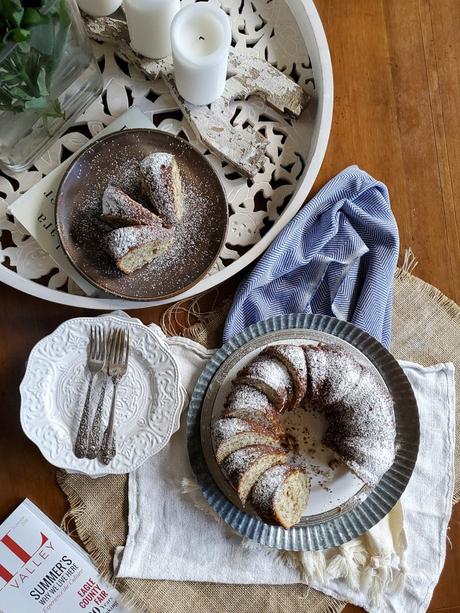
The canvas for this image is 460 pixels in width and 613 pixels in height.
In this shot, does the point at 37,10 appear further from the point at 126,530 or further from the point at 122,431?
the point at 126,530

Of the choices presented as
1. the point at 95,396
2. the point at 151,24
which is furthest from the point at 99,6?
the point at 95,396

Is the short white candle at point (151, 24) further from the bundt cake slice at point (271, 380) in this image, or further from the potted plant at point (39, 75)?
the bundt cake slice at point (271, 380)

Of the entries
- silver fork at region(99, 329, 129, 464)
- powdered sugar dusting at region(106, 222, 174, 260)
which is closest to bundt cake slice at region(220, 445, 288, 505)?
silver fork at region(99, 329, 129, 464)

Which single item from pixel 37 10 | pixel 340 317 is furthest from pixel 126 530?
pixel 37 10

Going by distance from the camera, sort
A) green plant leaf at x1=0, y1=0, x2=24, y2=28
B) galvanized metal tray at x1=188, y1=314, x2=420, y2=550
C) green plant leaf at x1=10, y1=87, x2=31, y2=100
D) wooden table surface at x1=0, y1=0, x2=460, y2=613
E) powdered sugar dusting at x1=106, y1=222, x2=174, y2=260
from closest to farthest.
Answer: green plant leaf at x1=0, y1=0, x2=24, y2=28, green plant leaf at x1=10, y1=87, x2=31, y2=100, powdered sugar dusting at x1=106, y1=222, x2=174, y2=260, galvanized metal tray at x1=188, y1=314, x2=420, y2=550, wooden table surface at x1=0, y1=0, x2=460, y2=613

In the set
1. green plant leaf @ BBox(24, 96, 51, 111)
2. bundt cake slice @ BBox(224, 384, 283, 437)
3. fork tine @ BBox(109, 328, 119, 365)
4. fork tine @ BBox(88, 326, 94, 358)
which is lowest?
fork tine @ BBox(88, 326, 94, 358)

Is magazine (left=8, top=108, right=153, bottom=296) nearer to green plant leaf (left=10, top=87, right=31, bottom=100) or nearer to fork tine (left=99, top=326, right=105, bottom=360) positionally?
fork tine (left=99, top=326, right=105, bottom=360)

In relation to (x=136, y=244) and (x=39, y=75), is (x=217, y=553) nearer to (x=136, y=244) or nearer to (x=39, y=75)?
(x=136, y=244)

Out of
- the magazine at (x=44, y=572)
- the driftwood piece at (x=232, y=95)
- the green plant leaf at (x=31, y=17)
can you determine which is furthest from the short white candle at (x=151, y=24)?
the magazine at (x=44, y=572)
